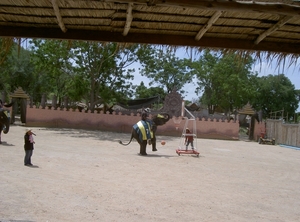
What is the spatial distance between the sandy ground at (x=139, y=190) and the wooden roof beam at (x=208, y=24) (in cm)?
285

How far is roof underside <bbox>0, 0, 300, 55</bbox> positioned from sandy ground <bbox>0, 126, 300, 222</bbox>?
2682 millimetres

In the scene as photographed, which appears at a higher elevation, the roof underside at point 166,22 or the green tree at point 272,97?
the green tree at point 272,97

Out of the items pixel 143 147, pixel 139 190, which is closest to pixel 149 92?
pixel 143 147

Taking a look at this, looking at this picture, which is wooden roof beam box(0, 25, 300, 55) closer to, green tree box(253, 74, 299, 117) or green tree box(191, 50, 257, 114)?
green tree box(191, 50, 257, 114)

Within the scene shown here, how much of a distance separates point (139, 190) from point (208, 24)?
4406mm

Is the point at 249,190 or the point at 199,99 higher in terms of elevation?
the point at 199,99

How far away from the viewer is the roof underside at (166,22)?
9.86 feet

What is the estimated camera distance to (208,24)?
3.58 m

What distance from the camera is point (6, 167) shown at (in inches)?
338

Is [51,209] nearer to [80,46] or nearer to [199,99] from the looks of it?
[80,46]

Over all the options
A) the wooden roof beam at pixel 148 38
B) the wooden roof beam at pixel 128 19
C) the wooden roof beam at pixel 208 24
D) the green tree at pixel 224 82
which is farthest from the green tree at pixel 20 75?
the wooden roof beam at pixel 208 24

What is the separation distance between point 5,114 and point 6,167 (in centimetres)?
459

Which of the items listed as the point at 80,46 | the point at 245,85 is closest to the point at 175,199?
the point at 80,46

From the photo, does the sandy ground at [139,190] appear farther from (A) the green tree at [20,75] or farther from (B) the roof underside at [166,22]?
(A) the green tree at [20,75]
